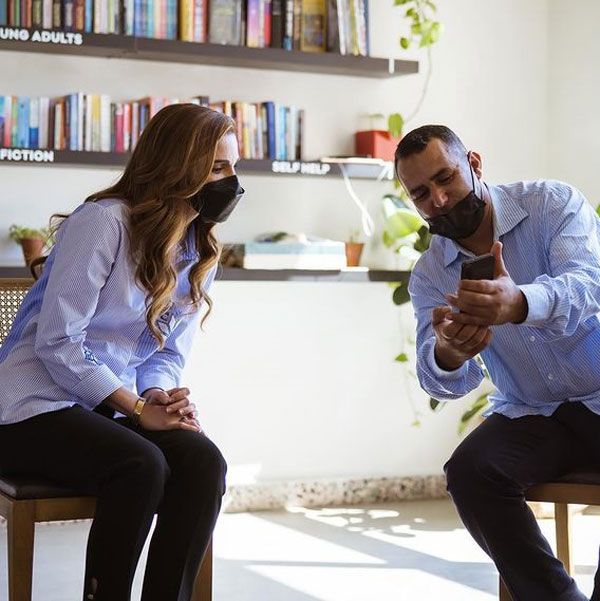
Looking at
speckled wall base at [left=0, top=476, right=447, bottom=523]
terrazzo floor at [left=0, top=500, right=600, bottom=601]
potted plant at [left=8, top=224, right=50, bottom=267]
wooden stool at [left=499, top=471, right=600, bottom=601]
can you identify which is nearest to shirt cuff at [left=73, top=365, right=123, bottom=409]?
wooden stool at [left=499, top=471, right=600, bottom=601]

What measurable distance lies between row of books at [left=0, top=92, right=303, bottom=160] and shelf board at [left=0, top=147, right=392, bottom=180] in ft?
0.15

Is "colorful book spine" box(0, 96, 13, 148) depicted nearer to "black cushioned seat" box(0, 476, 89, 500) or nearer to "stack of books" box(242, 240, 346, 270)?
"stack of books" box(242, 240, 346, 270)

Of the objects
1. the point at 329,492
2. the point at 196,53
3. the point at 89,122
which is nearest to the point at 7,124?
the point at 89,122

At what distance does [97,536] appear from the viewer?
2.07 meters

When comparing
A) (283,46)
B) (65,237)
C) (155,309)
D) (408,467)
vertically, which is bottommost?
(408,467)

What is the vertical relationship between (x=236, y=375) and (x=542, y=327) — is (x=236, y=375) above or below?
below

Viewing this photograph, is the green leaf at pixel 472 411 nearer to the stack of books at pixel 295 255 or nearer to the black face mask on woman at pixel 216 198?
the stack of books at pixel 295 255

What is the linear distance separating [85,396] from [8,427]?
Answer: 0.16m

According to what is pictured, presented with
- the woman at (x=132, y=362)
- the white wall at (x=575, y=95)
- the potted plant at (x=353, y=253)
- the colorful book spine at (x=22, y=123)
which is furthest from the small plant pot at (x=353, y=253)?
the woman at (x=132, y=362)

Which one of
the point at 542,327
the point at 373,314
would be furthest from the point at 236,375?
the point at 542,327

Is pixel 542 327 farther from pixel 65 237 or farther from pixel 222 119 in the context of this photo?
pixel 65 237

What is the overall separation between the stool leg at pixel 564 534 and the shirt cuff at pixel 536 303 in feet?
2.18

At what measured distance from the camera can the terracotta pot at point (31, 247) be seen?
364cm

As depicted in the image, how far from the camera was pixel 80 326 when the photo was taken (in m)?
2.23
